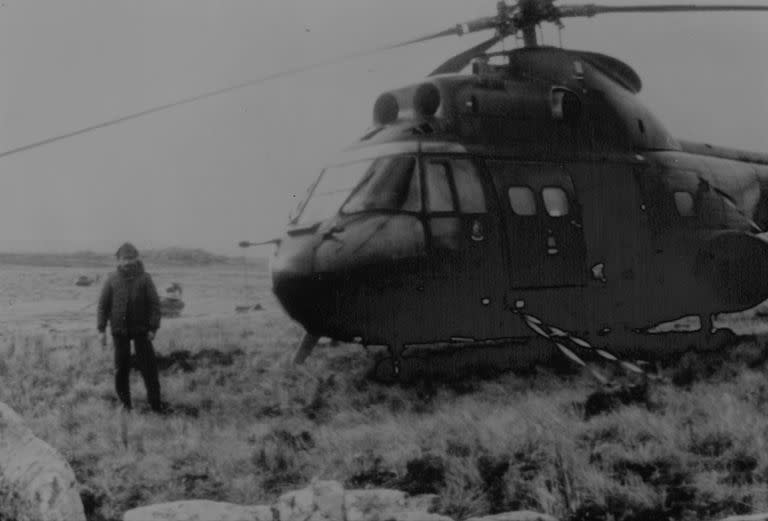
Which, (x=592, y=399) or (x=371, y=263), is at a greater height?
(x=371, y=263)

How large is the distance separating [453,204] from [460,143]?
627mm

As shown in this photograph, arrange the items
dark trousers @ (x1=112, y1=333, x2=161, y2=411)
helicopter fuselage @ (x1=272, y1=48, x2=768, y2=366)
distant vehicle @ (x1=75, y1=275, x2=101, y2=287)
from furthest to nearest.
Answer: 1. distant vehicle @ (x1=75, y1=275, x2=101, y2=287)
2. helicopter fuselage @ (x1=272, y1=48, x2=768, y2=366)
3. dark trousers @ (x1=112, y1=333, x2=161, y2=411)

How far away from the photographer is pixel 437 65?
885 centimetres

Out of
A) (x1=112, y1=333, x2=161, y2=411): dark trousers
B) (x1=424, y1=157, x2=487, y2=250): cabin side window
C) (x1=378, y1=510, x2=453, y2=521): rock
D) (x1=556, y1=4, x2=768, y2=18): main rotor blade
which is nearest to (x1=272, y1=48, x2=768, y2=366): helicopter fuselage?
(x1=424, y1=157, x2=487, y2=250): cabin side window

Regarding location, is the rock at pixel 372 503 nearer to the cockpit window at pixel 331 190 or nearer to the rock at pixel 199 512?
the rock at pixel 199 512

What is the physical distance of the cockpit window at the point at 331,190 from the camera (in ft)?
24.8

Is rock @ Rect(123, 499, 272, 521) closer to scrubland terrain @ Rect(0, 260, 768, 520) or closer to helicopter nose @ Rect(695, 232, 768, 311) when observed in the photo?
scrubland terrain @ Rect(0, 260, 768, 520)

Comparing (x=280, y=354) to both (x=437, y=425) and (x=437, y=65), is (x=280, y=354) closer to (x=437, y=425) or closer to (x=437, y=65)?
(x=437, y=425)

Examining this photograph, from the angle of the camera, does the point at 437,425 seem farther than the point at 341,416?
No

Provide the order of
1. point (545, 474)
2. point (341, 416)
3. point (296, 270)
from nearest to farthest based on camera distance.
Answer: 1. point (545, 474)
2. point (341, 416)
3. point (296, 270)

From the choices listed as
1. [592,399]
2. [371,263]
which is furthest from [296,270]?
[592,399]

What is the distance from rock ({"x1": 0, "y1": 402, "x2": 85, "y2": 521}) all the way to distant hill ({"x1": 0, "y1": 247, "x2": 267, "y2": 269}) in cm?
211

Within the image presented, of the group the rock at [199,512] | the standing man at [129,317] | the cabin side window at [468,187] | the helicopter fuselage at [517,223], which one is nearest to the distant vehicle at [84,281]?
the standing man at [129,317]

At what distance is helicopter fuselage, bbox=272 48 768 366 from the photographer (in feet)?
23.9
